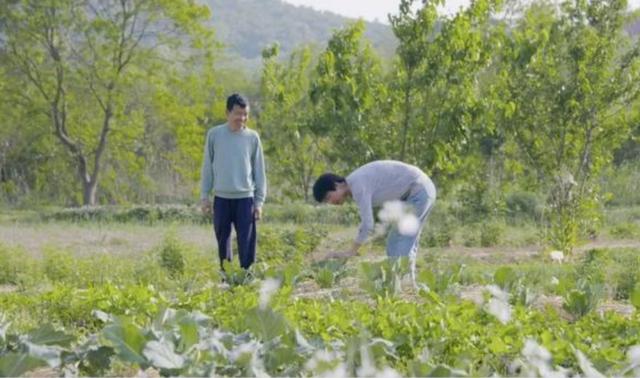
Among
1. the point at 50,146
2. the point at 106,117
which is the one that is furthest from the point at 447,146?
the point at 50,146

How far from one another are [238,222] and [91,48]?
63.0ft

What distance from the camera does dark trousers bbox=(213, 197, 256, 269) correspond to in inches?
301

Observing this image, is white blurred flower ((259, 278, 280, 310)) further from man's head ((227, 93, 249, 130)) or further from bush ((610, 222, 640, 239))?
bush ((610, 222, 640, 239))

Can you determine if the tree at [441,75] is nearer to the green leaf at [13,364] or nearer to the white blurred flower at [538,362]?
the white blurred flower at [538,362]

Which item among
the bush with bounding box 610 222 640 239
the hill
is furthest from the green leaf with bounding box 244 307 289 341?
the hill

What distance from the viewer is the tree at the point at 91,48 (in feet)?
81.8

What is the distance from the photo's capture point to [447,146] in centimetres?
1245

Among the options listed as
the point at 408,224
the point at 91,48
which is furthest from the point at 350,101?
the point at 91,48

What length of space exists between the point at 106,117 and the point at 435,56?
15.3 m

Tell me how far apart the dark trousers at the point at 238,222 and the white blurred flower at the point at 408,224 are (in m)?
1.36

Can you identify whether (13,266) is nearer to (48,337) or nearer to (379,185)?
(379,185)

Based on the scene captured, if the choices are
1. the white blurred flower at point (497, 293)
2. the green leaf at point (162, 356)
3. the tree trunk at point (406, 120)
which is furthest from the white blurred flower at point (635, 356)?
the tree trunk at point (406, 120)

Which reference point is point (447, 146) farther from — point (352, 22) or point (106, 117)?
point (106, 117)

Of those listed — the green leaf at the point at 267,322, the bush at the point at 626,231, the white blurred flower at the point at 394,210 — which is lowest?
the bush at the point at 626,231
